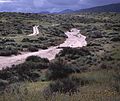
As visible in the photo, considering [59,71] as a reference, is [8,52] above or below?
below

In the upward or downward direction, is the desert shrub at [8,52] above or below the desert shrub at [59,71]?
below

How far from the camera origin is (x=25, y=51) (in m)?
42.0

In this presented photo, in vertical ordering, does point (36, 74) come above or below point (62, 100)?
below

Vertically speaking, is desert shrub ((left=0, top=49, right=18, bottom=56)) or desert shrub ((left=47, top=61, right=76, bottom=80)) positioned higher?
desert shrub ((left=47, top=61, right=76, bottom=80))

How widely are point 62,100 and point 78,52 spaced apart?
29.4m

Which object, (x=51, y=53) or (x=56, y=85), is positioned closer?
(x=56, y=85)

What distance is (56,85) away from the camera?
13.1m

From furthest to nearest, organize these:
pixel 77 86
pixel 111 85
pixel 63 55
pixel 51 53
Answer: pixel 51 53 < pixel 63 55 < pixel 77 86 < pixel 111 85

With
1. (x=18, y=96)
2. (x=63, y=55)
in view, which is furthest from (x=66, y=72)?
(x=63, y=55)

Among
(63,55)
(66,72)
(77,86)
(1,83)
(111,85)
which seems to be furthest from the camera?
(63,55)

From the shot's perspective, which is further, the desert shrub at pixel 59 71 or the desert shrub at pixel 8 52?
the desert shrub at pixel 8 52

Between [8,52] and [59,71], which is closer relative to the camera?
[59,71]

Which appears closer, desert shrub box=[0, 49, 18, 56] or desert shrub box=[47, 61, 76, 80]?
desert shrub box=[47, 61, 76, 80]

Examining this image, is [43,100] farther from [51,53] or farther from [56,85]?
[51,53]
